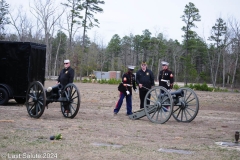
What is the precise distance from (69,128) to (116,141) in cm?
189

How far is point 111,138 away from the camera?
25.9ft

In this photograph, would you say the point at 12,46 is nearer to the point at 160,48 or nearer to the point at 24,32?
the point at 24,32

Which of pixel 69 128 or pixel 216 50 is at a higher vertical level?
pixel 216 50

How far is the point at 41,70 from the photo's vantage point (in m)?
15.0

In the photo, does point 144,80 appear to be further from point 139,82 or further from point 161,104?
point 161,104

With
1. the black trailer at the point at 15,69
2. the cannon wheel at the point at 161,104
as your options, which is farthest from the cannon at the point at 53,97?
the black trailer at the point at 15,69

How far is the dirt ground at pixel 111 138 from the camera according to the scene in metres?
6.34

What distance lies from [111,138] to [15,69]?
742cm

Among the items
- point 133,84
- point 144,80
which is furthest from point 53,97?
point 144,80

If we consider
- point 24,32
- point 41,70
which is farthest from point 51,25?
point 41,70

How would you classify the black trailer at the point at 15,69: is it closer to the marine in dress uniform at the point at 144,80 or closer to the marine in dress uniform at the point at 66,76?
the marine in dress uniform at the point at 66,76

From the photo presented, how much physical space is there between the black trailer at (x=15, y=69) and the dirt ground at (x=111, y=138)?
2429 mm

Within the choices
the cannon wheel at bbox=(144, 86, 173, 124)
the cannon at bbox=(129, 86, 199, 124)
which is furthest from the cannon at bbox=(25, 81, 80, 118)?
the cannon wheel at bbox=(144, 86, 173, 124)

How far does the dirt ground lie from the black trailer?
95.6 inches
